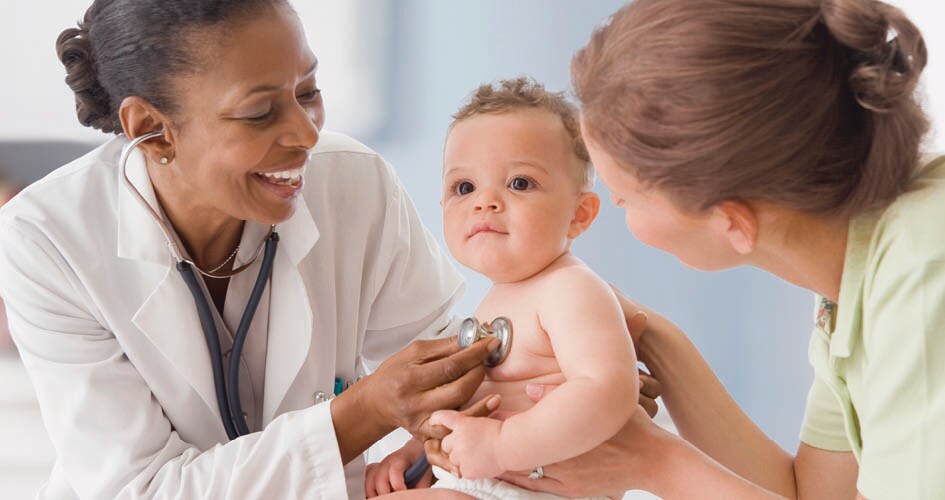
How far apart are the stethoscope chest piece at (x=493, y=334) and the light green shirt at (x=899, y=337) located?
502 mm

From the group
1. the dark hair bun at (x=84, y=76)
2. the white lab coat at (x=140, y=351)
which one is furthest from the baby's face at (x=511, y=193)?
the dark hair bun at (x=84, y=76)

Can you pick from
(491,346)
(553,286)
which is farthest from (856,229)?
(491,346)

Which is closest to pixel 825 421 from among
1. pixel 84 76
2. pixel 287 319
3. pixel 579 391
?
pixel 579 391

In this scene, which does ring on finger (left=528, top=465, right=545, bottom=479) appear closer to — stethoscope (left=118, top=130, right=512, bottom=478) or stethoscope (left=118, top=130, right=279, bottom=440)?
stethoscope (left=118, top=130, right=512, bottom=478)

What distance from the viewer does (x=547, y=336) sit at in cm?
158

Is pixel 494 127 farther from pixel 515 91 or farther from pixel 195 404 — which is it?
pixel 195 404

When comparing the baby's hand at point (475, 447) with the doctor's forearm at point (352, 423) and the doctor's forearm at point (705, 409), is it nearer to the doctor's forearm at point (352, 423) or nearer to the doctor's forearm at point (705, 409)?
the doctor's forearm at point (352, 423)

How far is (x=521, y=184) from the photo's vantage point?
1.65 meters

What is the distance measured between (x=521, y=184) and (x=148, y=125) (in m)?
0.66

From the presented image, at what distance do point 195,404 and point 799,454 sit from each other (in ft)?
3.48

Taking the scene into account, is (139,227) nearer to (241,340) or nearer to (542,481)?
(241,340)

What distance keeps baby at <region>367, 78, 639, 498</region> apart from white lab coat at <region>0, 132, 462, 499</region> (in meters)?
0.21

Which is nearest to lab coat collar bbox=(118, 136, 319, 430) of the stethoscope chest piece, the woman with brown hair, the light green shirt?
the stethoscope chest piece

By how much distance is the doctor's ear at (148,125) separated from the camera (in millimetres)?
1726
